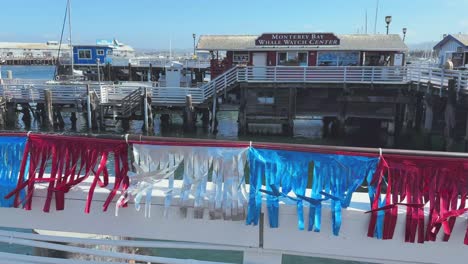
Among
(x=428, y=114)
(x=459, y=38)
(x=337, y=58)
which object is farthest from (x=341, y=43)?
(x=459, y=38)

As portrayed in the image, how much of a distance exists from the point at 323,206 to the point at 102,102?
2328 centimetres

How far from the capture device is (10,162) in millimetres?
3924

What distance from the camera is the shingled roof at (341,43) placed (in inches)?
985

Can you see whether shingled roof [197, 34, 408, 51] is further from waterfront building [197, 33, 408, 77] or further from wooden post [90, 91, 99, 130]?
wooden post [90, 91, 99, 130]

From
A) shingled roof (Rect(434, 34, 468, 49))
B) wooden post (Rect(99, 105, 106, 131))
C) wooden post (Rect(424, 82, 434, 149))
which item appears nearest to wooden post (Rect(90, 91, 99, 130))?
wooden post (Rect(99, 105, 106, 131))

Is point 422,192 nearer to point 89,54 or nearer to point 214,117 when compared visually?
point 214,117

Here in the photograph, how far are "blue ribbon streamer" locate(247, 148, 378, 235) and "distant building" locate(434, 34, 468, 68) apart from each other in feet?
104

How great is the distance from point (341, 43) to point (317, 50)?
1688mm

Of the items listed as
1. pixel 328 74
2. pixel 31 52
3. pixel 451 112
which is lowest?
pixel 451 112

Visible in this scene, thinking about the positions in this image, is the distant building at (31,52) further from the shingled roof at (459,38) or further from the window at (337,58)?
the shingled roof at (459,38)

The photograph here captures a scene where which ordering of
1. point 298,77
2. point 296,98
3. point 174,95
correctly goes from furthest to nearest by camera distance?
point 174,95, point 296,98, point 298,77

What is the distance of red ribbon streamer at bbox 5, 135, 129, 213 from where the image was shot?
3768 mm

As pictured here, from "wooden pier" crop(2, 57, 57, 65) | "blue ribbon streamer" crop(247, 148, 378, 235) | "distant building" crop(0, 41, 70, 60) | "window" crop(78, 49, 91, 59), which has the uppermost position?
"distant building" crop(0, 41, 70, 60)

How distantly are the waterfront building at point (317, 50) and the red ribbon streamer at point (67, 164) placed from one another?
22520mm
